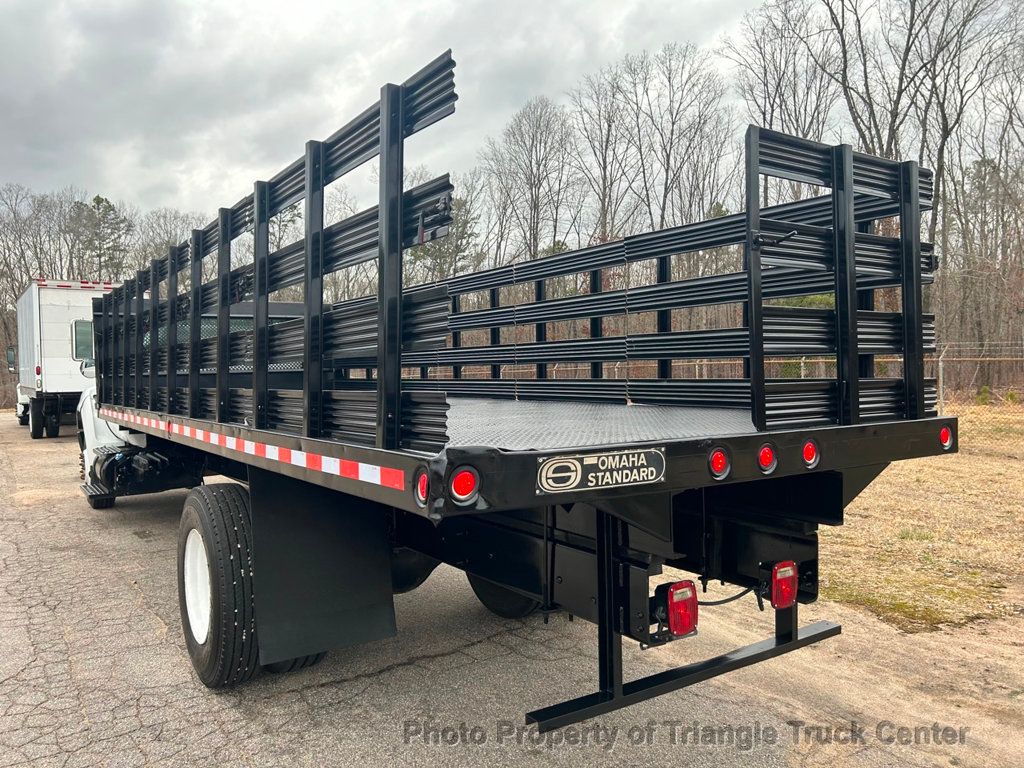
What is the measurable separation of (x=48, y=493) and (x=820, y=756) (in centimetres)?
966

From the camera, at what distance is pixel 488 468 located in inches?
77.3

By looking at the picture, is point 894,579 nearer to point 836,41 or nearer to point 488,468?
point 488,468

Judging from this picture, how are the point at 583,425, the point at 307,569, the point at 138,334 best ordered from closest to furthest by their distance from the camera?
the point at 583,425 → the point at 307,569 → the point at 138,334

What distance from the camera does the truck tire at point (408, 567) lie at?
3.76 meters

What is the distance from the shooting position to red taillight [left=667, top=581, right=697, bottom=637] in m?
2.60

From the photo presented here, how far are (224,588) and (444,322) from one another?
1.91m

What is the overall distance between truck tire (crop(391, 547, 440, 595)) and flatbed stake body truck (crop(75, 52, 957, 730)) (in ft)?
0.04

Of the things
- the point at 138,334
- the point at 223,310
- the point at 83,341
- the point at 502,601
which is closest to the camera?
the point at 223,310

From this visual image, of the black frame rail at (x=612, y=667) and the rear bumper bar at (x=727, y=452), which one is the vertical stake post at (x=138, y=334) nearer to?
the black frame rail at (x=612, y=667)

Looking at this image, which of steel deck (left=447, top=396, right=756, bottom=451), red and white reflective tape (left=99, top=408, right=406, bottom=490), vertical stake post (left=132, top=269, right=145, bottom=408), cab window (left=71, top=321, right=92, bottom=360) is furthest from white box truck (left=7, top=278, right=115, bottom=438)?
steel deck (left=447, top=396, right=756, bottom=451)

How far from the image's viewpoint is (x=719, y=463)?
2.33 m

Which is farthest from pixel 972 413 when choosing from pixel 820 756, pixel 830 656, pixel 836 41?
pixel 820 756

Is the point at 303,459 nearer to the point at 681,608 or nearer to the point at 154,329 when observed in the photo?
the point at 681,608

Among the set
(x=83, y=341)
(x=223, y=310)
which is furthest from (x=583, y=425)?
(x=83, y=341)
